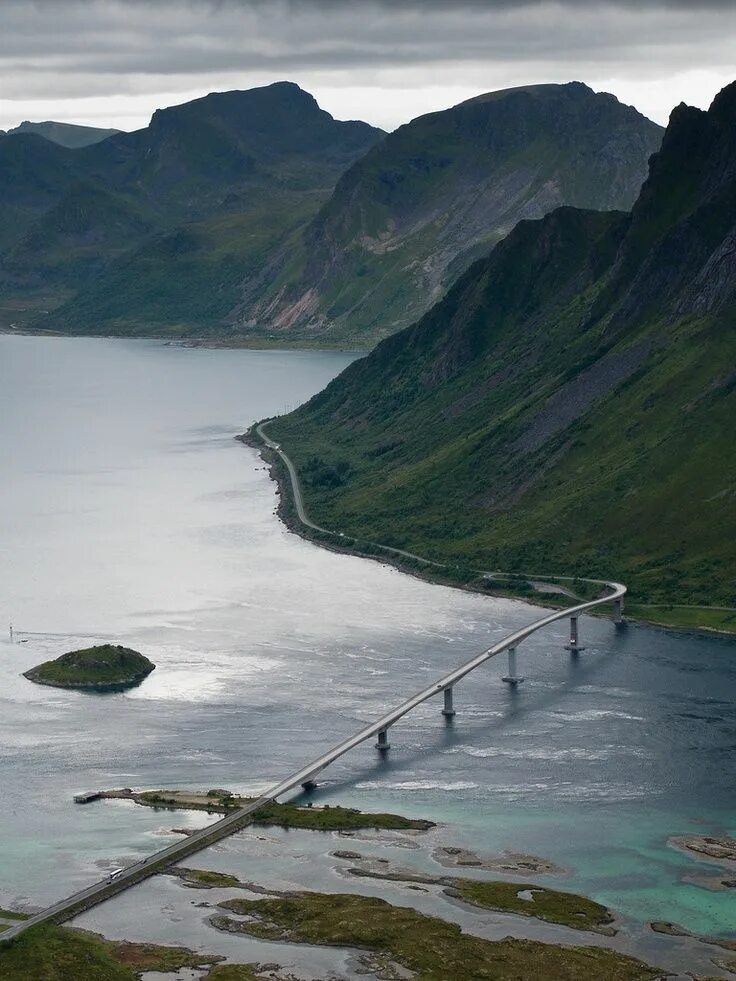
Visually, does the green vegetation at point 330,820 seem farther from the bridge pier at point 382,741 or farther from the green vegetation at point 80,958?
the green vegetation at point 80,958

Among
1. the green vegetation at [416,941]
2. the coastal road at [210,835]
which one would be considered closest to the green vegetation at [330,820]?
the coastal road at [210,835]

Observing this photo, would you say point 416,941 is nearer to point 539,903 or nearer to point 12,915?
point 539,903

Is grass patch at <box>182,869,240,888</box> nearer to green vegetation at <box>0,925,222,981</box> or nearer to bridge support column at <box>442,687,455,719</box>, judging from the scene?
green vegetation at <box>0,925,222,981</box>

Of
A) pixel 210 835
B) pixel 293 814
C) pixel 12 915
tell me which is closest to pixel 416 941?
pixel 210 835

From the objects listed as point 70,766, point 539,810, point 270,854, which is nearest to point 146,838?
point 270,854

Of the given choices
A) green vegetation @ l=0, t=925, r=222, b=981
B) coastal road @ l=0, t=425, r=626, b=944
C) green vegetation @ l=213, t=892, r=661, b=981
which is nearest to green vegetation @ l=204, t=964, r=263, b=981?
green vegetation @ l=0, t=925, r=222, b=981

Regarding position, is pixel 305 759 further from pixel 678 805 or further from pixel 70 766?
pixel 678 805
